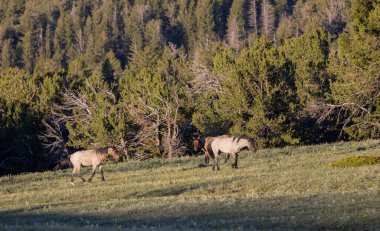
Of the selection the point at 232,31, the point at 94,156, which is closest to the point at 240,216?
the point at 94,156

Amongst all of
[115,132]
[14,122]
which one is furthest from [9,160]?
[115,132]

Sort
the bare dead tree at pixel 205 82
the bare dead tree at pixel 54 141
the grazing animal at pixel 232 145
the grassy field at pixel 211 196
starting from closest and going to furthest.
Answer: the grassy field at pixel 211 196, the grazing animal at pixel 232 145, the bare dead tree at pixel 54 141, the bare dead tree at pixel 205 82

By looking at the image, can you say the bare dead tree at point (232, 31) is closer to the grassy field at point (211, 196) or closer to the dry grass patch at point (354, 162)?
the grassy field at point (211, 196)

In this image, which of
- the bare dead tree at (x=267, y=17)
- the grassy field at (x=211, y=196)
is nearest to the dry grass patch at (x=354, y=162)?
the grassy field at (x=211, y=196)

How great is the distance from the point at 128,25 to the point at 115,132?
4994 inches

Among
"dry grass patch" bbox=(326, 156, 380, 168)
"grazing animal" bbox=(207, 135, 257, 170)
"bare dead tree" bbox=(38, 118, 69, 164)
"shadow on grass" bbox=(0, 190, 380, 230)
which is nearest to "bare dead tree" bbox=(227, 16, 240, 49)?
"bare dead tree" bbox=(38, 118, 69, 164)

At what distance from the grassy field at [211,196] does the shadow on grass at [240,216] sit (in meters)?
0.03

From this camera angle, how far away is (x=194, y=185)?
3084cm

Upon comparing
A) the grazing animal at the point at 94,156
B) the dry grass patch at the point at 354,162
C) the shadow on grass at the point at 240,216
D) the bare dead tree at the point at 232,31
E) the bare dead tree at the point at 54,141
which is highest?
the bare dead tree at the point at 232,31

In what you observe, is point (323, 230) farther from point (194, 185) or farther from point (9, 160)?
point (9, 160)

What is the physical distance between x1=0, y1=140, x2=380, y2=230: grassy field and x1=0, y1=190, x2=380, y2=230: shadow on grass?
25 millimetres

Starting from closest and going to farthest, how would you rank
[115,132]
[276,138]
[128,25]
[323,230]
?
[323,230] < [276,138] < [115,132] < [128,25]

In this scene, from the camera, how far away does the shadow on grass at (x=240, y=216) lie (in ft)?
61.1

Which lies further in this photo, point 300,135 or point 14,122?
point 14,122
